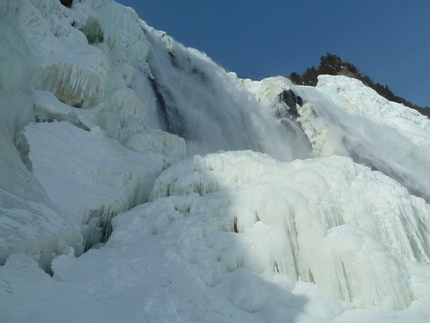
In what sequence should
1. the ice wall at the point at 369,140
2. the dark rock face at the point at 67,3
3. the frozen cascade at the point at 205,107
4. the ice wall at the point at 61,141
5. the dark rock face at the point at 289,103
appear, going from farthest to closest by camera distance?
the dark rock face at the point at 289,103 → the ice wall at the point at 369,140 → the frozen cascade at the point at 205,107 → the dark rock face at the point at 67,3 → the ice wall at the point at 61,141

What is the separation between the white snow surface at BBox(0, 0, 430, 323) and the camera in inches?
155

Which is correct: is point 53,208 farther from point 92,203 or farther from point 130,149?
point 130,149

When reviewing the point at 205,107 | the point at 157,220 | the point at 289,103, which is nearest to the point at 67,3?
the point at 205,107

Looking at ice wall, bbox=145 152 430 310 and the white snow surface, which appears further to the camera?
ice wall, bbox=145 152 430 310

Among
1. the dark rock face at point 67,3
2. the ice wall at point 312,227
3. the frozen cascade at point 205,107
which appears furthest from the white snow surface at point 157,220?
the frozen cascade at point 205,107

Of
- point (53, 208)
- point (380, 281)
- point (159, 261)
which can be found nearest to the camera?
point (380, 281)

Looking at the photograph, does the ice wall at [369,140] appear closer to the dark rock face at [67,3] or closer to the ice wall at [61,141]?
the ice wall at [61,141]

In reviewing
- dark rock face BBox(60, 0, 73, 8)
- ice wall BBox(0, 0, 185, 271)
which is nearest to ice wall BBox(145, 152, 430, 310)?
ice wall BBox(0, 0, 185, 271)

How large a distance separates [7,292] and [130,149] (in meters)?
7.39

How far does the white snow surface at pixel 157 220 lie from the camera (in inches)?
155

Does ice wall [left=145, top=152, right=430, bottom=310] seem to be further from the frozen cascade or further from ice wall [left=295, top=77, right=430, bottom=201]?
ice wall [left=295, top=77, right=430, bottom=201]

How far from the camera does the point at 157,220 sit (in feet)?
21.8

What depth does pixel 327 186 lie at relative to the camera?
6496mm

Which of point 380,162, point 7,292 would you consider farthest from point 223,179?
point 380,162
